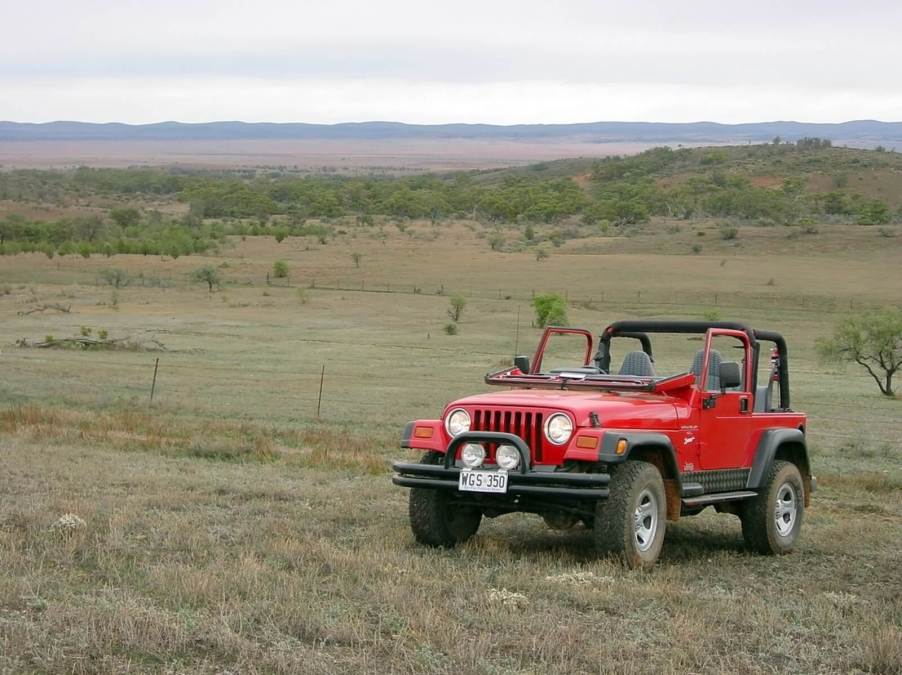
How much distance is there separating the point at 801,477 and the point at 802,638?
15.9 ft

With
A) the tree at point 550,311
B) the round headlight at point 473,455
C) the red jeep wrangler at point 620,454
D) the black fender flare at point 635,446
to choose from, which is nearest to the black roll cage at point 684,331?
the red jeep wrangler at point 620,454

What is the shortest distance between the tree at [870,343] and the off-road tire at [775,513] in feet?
91.4

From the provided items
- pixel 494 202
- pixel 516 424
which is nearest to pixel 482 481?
pixel 516 424

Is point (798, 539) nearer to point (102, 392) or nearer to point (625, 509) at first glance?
point (625, 509)

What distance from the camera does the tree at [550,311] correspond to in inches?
2138

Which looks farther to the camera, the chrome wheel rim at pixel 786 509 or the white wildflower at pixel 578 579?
the chrome wheel rim at pixel 786 509

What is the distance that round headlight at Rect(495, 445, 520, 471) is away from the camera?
9.74 metres

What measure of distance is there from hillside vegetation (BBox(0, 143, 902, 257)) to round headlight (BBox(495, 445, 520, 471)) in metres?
80.5

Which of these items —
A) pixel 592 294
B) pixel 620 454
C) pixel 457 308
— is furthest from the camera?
pixel 592 294

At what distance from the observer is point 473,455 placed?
9.95 metres

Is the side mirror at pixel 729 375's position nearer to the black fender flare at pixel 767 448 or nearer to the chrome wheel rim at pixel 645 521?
the black fender flare at pixel 767 448

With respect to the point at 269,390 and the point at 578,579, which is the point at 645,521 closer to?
the point at 578,579

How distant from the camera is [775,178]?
160750mm

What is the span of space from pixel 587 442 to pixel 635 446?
18.7 inches
